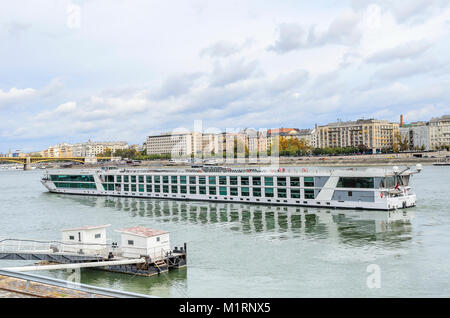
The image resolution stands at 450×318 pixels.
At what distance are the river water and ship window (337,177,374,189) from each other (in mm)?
→ 2671

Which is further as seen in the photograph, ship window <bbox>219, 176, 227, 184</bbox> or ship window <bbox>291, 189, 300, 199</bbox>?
ship window <bbox>219, 176, 227, 184</bbox>

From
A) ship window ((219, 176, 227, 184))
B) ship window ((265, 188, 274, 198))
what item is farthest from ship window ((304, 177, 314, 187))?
ship window ((219, 176, 227, 184))

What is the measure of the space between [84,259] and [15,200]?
46042mm

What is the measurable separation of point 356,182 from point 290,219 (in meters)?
8.19

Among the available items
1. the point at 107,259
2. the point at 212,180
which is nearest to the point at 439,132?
the point at 212,180

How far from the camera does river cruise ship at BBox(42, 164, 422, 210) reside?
41969mm

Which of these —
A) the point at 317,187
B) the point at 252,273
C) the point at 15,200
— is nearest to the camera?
the point at 252,273

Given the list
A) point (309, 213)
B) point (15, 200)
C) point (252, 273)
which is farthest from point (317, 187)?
point (15, 200)

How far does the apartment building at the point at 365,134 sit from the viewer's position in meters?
186

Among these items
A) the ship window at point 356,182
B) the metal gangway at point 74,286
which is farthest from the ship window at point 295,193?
the metal gangway at point 74,286

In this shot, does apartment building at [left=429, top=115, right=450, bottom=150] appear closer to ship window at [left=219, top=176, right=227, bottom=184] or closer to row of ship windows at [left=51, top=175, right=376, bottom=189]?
row of ship windows at [left=51, top=175, right=376, bottom=189]

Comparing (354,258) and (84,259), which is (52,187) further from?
(354,258)

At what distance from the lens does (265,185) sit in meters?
50.5
